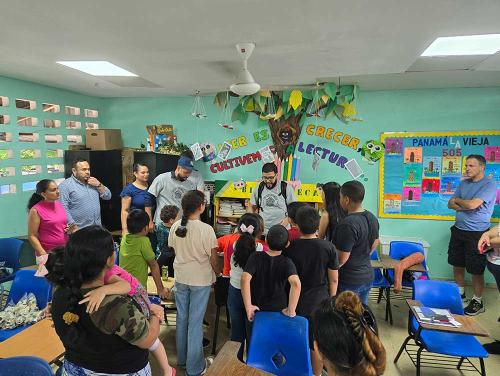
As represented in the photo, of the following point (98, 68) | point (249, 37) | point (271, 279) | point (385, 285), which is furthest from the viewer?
point (385, 285)

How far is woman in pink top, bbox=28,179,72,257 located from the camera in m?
3.18

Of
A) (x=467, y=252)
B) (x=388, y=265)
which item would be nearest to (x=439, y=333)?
(x=388, y=265)

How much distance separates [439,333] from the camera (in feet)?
8.75

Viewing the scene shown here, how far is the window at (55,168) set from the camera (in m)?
4.67

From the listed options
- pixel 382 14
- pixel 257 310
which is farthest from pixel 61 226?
pixel 382 14

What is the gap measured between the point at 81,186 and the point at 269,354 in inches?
116

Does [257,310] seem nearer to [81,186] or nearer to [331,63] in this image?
[331,63]

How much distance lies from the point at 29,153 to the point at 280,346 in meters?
4.10

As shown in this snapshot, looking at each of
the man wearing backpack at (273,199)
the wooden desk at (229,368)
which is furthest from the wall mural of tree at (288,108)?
the wooden desk at (229,368)

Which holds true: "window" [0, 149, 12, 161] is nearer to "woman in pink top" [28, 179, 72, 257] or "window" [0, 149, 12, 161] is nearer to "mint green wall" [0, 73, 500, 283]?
"mint green wall" [0, 73, 500, 283]

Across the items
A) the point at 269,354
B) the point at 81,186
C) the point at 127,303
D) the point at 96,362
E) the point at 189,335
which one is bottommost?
the point at 189,335

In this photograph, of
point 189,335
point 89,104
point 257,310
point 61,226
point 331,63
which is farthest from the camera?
point 89,104

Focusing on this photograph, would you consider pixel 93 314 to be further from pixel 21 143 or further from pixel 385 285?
pixel 21 143

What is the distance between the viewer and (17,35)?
2400mm
